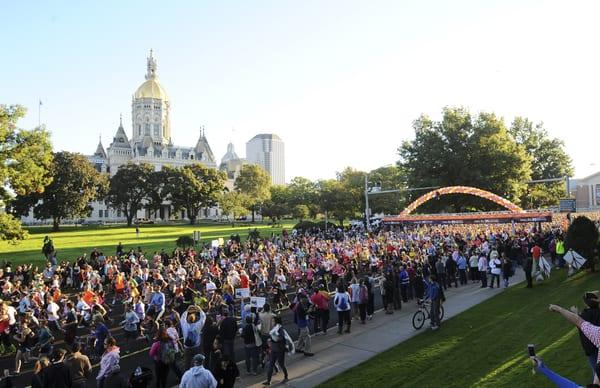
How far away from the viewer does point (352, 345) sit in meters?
13.5

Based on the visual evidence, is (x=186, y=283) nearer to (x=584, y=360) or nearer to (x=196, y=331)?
(x=196, y=331)

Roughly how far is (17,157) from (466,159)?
1835 inches

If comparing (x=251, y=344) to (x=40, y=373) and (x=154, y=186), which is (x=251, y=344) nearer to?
(x=40, y=373)

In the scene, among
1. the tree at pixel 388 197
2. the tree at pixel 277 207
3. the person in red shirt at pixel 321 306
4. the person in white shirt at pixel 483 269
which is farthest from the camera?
the tree at pixel 277 207

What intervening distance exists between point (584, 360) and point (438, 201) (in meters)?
45.7

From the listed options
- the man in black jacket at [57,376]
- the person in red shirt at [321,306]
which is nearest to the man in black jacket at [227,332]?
the man in black jacket at [57,376]

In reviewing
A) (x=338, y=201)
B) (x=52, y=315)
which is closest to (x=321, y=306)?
(x=52, y=315)

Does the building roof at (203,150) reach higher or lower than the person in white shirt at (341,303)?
higher

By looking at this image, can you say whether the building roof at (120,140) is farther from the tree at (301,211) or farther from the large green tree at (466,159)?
the large green tree at (466,159)

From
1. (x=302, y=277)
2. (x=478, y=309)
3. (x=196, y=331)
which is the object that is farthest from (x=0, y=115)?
(x=478, y=309)

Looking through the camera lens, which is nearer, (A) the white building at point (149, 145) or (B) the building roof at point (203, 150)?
(A) the white building at point (149, 145)

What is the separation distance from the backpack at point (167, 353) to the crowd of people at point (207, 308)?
0.02 meters

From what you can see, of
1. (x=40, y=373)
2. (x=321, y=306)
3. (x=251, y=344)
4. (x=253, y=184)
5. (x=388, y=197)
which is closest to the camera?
(x=40, y=373)

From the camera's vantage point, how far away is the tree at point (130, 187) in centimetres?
8675
